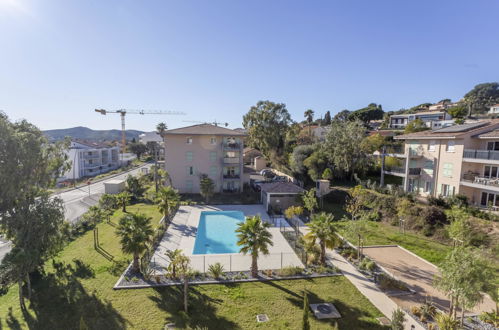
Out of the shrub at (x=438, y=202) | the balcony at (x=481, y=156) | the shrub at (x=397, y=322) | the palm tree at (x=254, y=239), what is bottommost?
the shrub at (x=397, y=322)

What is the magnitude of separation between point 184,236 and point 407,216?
20.3m

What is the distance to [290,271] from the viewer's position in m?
14.9

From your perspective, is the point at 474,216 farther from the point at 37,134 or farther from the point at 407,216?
the point at 37,134

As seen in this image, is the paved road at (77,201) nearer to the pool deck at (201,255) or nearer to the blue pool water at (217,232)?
the pool deck at (201,255)

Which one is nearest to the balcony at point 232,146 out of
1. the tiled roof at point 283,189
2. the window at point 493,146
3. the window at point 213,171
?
the window at point 213,171

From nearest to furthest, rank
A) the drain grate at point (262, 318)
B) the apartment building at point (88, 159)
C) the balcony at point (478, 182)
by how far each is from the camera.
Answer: the drain grate at point (262, 318) → the balcony at point (478, 182) → the apartment building at point (88, 159)

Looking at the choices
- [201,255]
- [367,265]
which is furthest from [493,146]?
[201,255]

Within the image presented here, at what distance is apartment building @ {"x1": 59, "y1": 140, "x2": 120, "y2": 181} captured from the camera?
2253 inches

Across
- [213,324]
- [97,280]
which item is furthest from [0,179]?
[213,324]

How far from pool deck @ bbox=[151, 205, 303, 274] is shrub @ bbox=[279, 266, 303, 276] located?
732 mm

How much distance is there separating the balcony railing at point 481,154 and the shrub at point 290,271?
19272 millimetres

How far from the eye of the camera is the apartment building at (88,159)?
57.2 m

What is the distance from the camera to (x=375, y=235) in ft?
69.8

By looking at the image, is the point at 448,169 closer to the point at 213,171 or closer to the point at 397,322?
the point at 397,322
